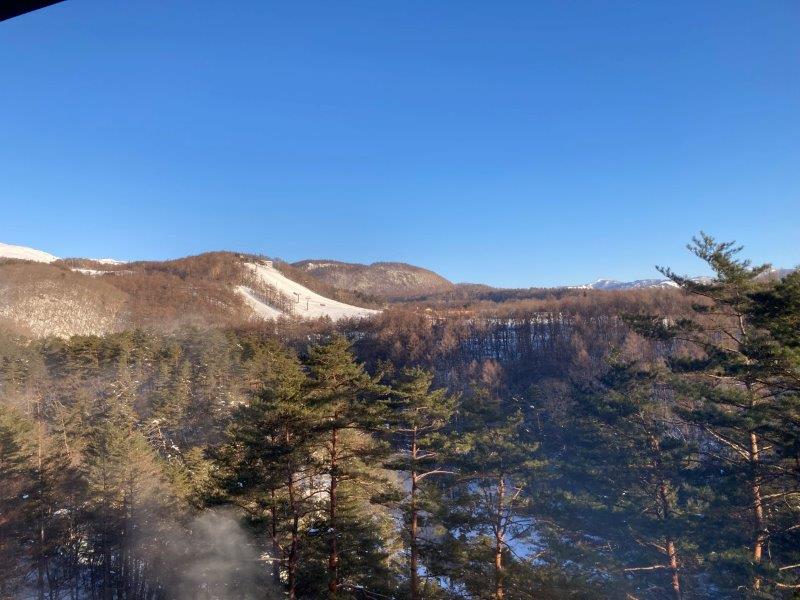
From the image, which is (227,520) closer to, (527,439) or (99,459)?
(99,459)

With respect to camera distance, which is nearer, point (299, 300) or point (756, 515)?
point (756, 515)

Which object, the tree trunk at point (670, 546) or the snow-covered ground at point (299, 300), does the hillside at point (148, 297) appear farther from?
the tree trunk at point (670, 546)

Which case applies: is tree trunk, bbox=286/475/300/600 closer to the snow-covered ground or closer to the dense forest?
the dense forest

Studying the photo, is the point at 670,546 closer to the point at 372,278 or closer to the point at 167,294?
the point at 167,294

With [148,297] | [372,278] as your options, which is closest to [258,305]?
[148,297]

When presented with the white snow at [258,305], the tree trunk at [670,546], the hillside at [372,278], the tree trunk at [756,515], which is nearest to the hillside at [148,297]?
the white snow at [258,305]

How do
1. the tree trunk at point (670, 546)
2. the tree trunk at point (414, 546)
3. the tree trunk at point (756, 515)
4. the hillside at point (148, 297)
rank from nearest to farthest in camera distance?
the tree trunk at point (756, 515) → the tree trunk at point (414, 546) → the tree trunk at point (670, 546) → the hillside at point (148, 297)

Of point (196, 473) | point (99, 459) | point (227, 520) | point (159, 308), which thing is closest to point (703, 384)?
point (227, 520)
